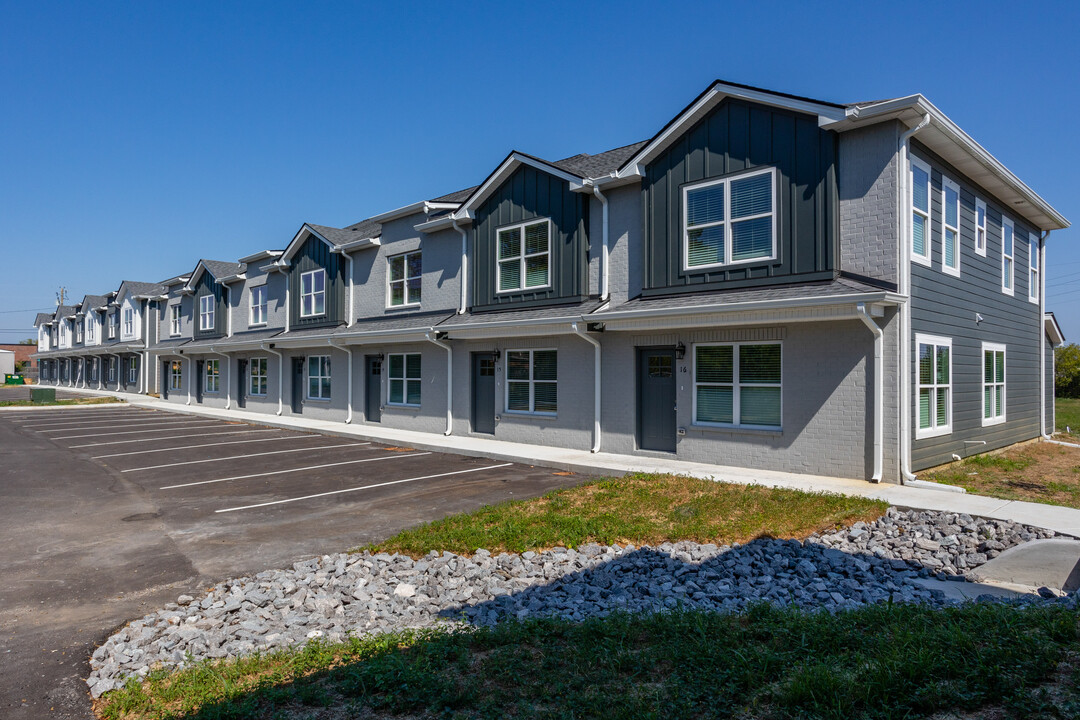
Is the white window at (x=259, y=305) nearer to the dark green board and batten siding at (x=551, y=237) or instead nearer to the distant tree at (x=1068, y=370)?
the dark green board and batten siding at (x=551, y=237)

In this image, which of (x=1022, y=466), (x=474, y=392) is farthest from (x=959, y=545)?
(x=474, y=392)

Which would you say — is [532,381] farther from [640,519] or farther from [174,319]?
[174,319]

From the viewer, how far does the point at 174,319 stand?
123 ft

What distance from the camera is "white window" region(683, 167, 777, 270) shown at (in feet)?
39.8

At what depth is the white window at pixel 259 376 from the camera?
2817cm

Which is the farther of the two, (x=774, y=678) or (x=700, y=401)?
(x=700, y=401)

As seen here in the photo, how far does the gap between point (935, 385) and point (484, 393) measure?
10773 millimetres

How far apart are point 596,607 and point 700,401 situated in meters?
8.01

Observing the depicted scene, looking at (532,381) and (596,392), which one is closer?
(596,392)

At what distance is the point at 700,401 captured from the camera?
13258 millimetres

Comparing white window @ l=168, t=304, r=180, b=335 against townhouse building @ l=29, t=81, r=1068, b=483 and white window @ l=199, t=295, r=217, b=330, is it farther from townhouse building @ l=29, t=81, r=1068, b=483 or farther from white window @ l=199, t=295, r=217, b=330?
townhouse building @ l=29, t=81, r=1068, b=483

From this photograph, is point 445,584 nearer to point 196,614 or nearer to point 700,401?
point 196,614

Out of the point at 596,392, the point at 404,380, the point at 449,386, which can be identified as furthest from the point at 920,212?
the point at 404,380

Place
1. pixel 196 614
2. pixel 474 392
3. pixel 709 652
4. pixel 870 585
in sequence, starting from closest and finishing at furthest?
pixel 709 652 < pixel 196 614 < pixel 870 585 < pixel 474 392
